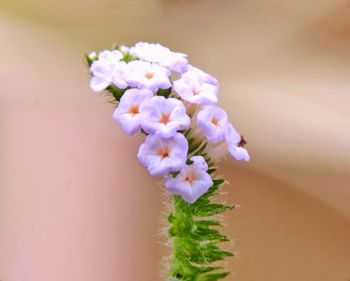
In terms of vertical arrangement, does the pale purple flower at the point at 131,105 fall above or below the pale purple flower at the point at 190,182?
above

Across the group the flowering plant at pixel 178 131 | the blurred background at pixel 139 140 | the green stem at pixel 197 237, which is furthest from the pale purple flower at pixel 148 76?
the blurred background at pixel 139 140

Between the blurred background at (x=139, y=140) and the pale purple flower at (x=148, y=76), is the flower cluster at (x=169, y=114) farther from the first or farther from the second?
the blurred background at (x=139, y=140)

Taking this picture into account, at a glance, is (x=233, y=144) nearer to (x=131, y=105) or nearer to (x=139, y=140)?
(x=131, y=105)

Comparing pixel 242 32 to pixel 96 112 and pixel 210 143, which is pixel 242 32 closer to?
pixel 96 112

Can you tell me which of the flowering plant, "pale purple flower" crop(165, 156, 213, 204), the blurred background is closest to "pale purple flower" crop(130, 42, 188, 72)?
the flowering plant

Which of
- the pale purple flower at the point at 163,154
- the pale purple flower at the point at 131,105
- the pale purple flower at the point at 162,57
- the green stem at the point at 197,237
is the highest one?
the pale purple flower at the point at 162,57

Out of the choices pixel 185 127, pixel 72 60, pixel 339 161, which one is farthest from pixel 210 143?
pixel 72 60

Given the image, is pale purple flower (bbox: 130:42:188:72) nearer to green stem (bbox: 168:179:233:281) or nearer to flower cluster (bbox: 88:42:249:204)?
flower cluster (bbox: 88:42:249:204)
